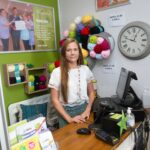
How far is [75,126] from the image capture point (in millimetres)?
1572

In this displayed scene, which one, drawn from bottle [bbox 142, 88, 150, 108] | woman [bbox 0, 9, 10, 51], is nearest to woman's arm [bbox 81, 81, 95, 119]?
bottle [bbox 142, 88, 150, 108]

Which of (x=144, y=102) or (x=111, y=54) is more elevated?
(x=111, y=54)

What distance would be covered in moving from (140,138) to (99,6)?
62.0 inches

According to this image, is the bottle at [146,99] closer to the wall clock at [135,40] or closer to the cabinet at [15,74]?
the wall clock at [135,40]

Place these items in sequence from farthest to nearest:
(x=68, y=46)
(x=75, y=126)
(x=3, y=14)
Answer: (x=3, y=14), (x=68, y=46), (x=75, y=126)

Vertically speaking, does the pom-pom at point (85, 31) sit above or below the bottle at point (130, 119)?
above

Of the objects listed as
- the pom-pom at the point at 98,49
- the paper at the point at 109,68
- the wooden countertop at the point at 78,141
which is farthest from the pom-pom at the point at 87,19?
the wooden countertop at the point at 78,141

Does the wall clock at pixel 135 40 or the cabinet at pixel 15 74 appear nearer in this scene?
the wall clock at pixel 135 40

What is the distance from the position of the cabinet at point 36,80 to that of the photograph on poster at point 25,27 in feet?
0.92

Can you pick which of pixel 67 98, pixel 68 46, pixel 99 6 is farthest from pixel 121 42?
pixel 67 98

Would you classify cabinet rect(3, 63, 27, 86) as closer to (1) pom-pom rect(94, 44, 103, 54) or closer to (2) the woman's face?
(2) the woman's face

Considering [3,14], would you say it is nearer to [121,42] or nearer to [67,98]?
[67,98]

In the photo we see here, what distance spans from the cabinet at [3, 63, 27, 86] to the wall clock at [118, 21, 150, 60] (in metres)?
1.17

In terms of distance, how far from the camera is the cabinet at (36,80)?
7.51 feet
